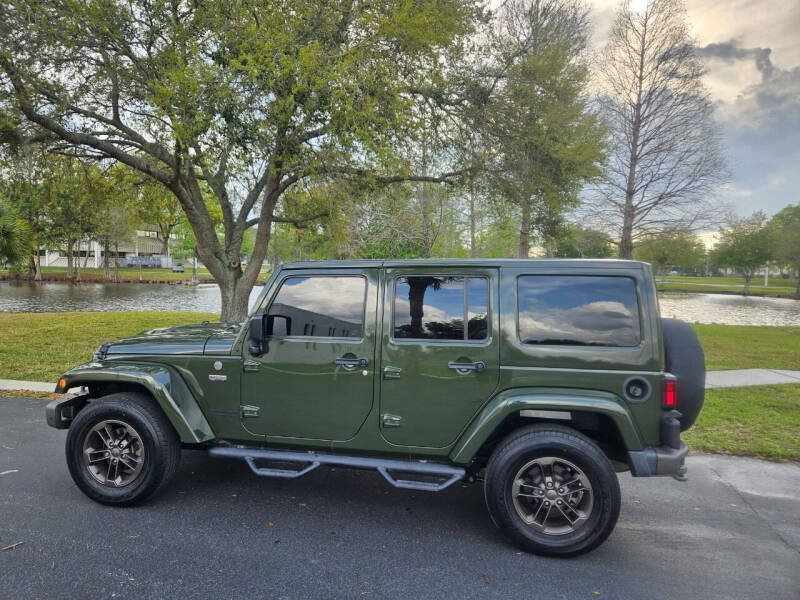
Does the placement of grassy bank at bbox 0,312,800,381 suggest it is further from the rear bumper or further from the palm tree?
the rear bumper

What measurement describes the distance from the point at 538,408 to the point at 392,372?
39.9 inches

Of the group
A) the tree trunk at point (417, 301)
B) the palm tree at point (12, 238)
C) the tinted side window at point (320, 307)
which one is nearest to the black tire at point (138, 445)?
the tinted side window at point (320, 307)

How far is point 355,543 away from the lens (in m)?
3.12

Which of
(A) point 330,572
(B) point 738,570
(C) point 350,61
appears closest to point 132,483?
(A) point 330,572

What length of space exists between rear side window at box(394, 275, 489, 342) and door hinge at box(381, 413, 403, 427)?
1.84 ft

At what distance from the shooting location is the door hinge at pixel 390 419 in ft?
10.9

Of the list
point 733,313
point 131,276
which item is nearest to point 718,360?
point 733,313

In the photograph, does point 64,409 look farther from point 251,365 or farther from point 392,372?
point 392,372

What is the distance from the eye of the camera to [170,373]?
11.9 ft

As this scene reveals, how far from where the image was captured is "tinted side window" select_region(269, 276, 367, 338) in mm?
3486

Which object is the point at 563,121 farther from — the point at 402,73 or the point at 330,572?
the point at 330,572

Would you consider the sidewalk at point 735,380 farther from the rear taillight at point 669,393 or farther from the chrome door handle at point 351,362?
the chrome door handle at point 351,362

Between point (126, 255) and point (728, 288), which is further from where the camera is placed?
point (126, 255)

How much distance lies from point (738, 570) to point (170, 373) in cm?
409
